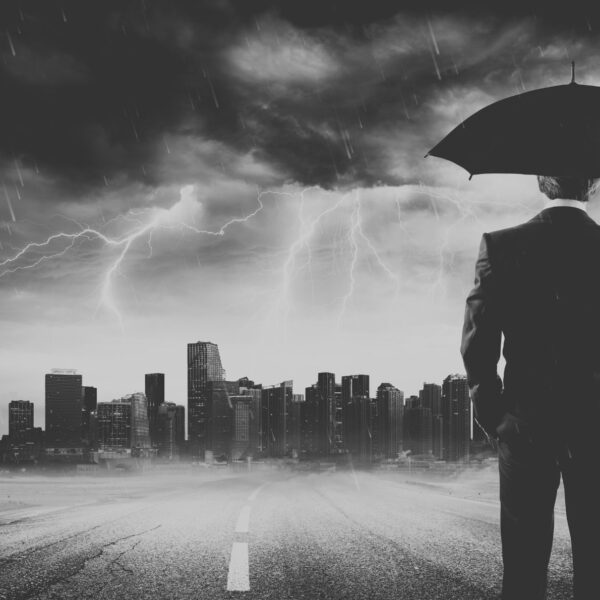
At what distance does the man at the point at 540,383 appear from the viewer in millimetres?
2816

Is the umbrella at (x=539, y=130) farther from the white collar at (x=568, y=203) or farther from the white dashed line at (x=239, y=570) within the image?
the white dashed line at (x=239, y=570)

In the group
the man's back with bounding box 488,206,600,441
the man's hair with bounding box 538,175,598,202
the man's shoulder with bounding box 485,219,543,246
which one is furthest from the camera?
the man's hair with bounding box 538,175,598,202

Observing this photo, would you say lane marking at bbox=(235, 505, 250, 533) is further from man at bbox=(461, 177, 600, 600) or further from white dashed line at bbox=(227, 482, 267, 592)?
man at bbox=(461, 177, 600, 600)

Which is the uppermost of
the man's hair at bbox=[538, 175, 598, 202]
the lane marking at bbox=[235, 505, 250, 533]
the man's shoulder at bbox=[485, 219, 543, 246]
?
the man's hair at bbox=[538, 175, 598, 202]

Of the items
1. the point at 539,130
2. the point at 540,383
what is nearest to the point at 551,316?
the point at 540,383

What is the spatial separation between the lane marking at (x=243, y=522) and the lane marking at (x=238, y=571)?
5.50ft

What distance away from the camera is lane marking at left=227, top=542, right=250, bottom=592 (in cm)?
468

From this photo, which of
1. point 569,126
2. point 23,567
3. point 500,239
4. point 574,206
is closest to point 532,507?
point 500,239

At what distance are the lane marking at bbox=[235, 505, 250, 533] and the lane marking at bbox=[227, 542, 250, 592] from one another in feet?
5.50

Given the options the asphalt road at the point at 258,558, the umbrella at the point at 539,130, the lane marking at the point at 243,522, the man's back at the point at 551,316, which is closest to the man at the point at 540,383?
the man's back at the point at 551,316

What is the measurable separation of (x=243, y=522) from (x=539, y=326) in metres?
7.30

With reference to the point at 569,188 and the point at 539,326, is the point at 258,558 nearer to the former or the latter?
the point at 539,326

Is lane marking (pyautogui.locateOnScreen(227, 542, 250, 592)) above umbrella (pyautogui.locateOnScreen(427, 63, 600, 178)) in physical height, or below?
below

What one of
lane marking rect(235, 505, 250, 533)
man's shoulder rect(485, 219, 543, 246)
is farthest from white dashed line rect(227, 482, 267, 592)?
man's shoulder rect(485, 219, 543, 246)
